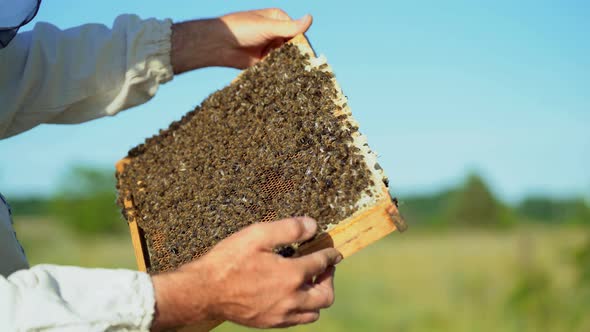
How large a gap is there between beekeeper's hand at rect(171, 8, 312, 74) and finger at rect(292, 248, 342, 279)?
1.52 metres

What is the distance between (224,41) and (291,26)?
0.56 meters

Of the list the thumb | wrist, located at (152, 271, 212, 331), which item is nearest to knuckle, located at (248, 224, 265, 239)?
wrist, located at (152, 271, 212, 331)

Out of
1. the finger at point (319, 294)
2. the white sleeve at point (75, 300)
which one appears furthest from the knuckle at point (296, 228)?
the white sleeve at point (75, 300)

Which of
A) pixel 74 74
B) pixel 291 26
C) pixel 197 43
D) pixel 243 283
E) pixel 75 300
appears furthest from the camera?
pixel 197 43

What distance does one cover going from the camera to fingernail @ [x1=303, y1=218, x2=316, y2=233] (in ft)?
7.60

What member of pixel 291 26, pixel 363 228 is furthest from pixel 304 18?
pixel 363 228

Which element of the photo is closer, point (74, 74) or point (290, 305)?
point (290, 305)

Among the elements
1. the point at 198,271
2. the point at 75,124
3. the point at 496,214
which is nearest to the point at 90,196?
the point at 496,214

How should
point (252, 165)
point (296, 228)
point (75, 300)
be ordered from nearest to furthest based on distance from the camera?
point (75, 300) → point (296, 228) → point (252, 165)

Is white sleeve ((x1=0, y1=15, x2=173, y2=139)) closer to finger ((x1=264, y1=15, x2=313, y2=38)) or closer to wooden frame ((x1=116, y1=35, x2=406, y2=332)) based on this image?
finger ((x1=264, y1=15, x2=313, y2=38))

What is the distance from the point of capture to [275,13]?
3.44 metres

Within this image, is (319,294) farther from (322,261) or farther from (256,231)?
(256,231)

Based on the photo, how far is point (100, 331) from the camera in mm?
1990

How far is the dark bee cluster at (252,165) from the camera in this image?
2.59 metres
